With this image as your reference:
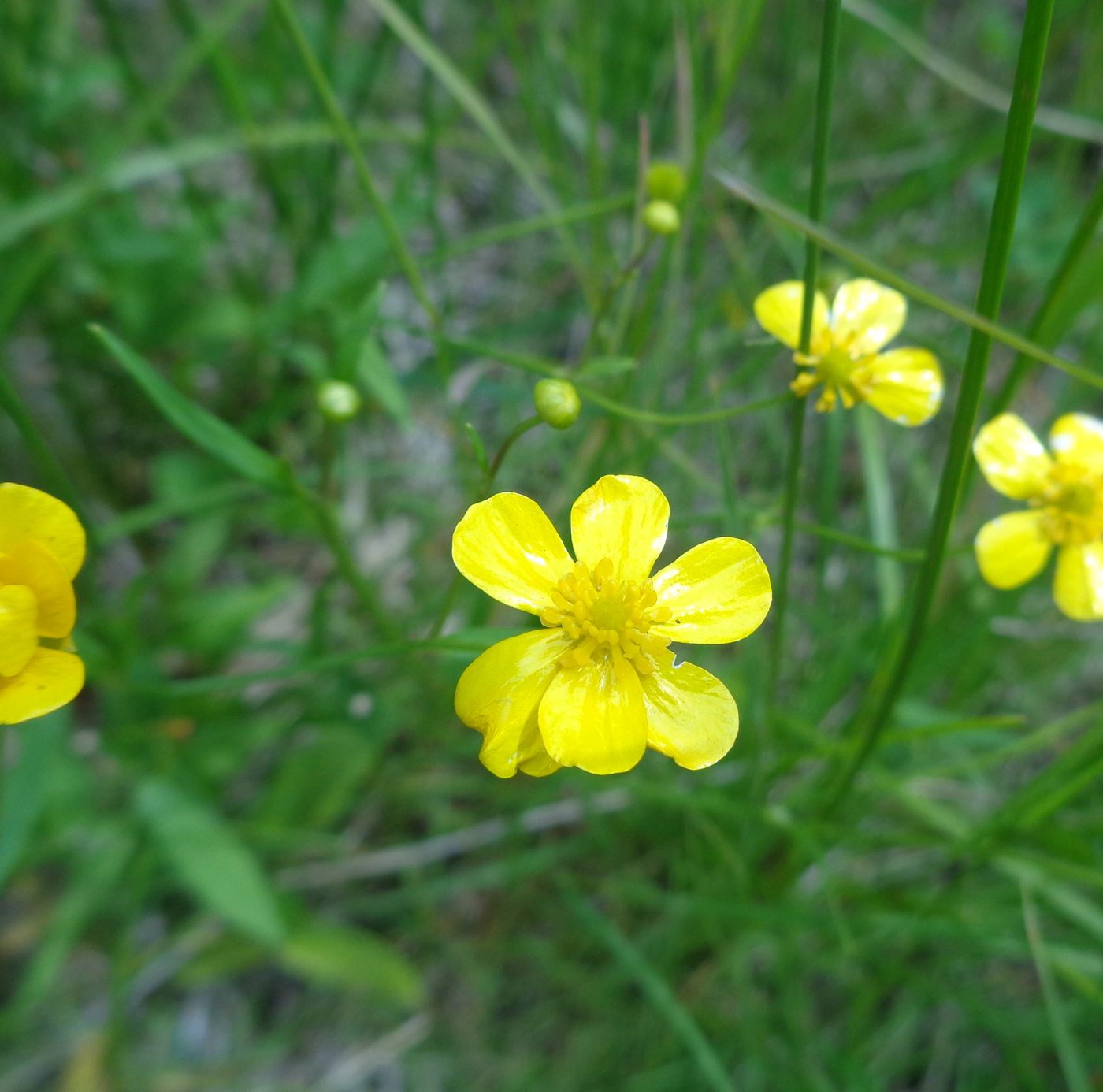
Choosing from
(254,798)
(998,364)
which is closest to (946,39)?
(998,364)

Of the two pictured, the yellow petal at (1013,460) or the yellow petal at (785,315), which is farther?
the yellow petal at (1013,460)

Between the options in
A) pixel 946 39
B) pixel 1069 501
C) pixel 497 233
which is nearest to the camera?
pixel 1069 501

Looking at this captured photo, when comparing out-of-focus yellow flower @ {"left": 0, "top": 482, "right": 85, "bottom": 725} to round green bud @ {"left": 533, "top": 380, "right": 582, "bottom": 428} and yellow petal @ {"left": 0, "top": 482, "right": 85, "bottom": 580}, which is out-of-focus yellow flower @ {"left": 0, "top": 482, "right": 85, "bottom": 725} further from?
round green bud @ {"left": 533, "top": 380, "right": 582, "bottom": 428}

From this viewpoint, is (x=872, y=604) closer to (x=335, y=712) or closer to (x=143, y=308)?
(x=335, y=712)

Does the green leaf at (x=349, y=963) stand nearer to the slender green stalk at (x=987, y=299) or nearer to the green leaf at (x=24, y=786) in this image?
the green leaf at (x=24, y=786)

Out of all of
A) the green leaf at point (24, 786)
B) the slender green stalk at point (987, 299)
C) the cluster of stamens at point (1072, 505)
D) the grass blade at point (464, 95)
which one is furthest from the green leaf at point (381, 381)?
the cluster of stamens at point (1072, 505)

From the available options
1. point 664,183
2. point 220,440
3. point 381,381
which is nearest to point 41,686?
point 220,440

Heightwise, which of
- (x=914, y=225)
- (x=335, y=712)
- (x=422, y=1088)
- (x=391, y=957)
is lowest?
(x=422, y=1088)
